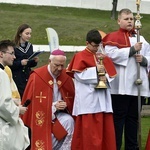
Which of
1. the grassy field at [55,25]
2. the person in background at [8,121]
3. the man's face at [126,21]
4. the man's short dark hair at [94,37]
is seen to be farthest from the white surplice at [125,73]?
the grassy field at [55,25]

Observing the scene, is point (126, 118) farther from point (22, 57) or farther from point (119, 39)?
point (22, 57)

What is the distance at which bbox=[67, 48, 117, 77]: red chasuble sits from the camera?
26.2 feet

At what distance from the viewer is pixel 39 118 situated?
8.29 metres

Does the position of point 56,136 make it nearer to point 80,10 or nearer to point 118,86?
point 118,86

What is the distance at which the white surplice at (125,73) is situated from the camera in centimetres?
825

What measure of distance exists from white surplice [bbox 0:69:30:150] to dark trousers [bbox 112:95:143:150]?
2.38m

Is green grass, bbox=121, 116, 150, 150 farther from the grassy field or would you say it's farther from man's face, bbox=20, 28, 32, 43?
the grassy field

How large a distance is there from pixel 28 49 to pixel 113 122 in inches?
92.6

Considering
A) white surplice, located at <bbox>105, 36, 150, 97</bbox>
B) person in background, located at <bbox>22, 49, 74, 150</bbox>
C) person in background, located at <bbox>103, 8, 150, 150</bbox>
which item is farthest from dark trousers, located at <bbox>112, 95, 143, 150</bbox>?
person in background, located at <bbox>22, 49, 74, 150</bbox>

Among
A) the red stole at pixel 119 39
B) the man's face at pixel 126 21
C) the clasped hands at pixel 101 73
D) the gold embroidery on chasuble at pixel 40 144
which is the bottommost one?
the gold embroidery on chasuble at pixel 40 144

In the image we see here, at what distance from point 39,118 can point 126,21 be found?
6.28 feet

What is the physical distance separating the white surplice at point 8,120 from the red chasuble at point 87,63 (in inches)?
74.2

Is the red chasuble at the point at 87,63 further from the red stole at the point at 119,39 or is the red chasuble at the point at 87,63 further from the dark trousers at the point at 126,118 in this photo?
the dark trousers at the point at 126,118

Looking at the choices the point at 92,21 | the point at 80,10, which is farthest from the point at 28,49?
the point at 80,10
